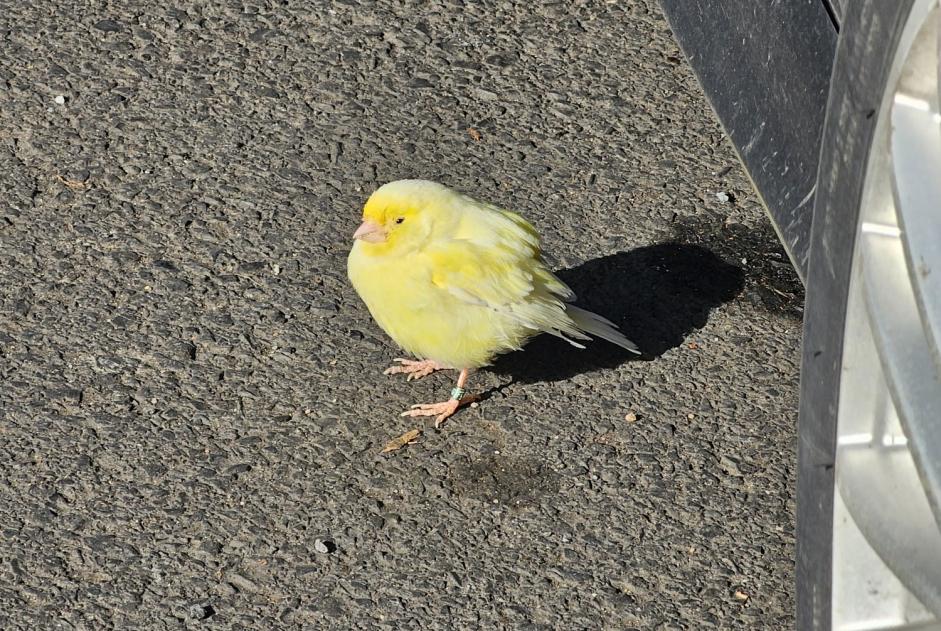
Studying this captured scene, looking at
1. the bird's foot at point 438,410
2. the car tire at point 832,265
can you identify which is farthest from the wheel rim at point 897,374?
the bird's foot at point 438,410

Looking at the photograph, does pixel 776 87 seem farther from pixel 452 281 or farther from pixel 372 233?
pixel 372 233

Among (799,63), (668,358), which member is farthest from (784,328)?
(799,63)

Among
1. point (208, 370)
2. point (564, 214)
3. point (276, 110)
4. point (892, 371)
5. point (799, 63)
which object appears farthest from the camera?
point (276, 110)

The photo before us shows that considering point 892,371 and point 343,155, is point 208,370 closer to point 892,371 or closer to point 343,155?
point 343,155

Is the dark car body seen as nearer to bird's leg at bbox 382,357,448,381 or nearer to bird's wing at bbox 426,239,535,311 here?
bird's wing at bbox 426,239,535,311

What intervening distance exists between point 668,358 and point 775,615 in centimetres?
101

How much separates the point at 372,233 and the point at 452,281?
0.29 meters

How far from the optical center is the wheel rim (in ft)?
7.16

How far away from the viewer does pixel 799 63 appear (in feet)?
9.85

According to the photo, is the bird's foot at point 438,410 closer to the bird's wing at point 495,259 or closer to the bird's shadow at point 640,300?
the bird's shadow at point 640,300

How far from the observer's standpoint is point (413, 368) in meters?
4.11

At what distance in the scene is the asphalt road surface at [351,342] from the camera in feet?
11.4

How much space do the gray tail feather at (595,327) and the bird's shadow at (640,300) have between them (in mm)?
166

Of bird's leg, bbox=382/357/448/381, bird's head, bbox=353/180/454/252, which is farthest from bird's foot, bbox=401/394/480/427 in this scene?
bird's head, bbox=353/180/454/252
